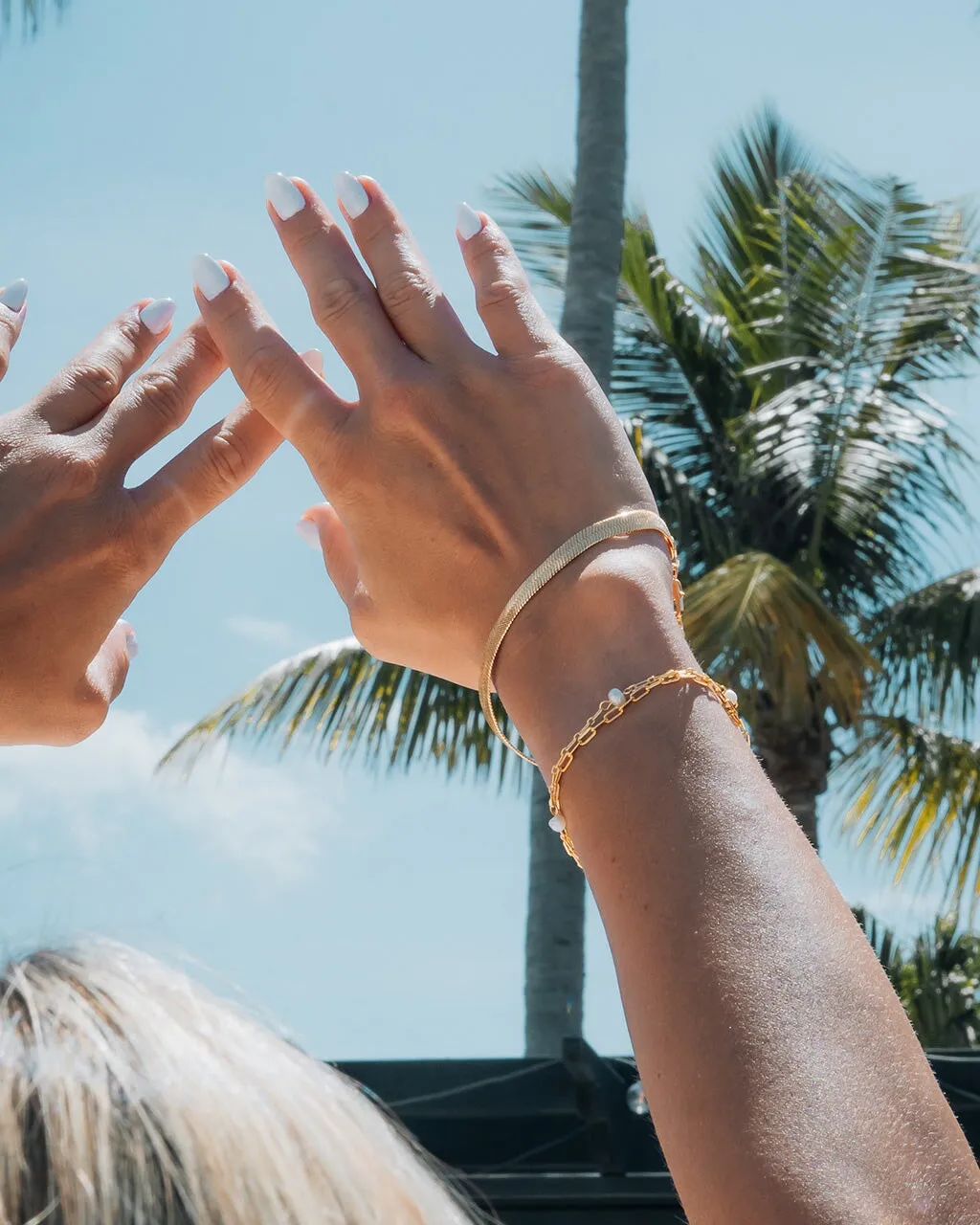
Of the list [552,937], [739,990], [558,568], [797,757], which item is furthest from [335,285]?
[797,757]

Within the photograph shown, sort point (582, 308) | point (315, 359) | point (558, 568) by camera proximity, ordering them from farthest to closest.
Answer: point (582, 308) → point (315, 359) → point (558, 568)

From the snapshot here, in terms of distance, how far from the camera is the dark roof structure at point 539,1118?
12.0 ft

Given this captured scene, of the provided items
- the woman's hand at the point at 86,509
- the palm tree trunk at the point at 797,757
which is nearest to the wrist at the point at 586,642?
the woman's hand at the point at 86,509

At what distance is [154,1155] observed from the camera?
1.85 feet

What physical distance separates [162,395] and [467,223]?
0.33m

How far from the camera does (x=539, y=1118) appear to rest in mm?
4043

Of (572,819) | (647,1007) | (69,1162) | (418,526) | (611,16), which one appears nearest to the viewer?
(69,1162)

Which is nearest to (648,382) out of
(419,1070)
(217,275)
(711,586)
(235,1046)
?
(711,586)

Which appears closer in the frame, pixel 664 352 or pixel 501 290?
pixel 501 290

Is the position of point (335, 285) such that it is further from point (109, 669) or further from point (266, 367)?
point (109, 669)

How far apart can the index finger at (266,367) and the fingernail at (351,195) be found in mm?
122

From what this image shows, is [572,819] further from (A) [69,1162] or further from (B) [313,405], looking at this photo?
(B) [313,405]

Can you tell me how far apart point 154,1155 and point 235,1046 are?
8cm

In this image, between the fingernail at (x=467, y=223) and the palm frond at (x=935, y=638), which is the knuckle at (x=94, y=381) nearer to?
the fingernail at (x=467, y=223)
